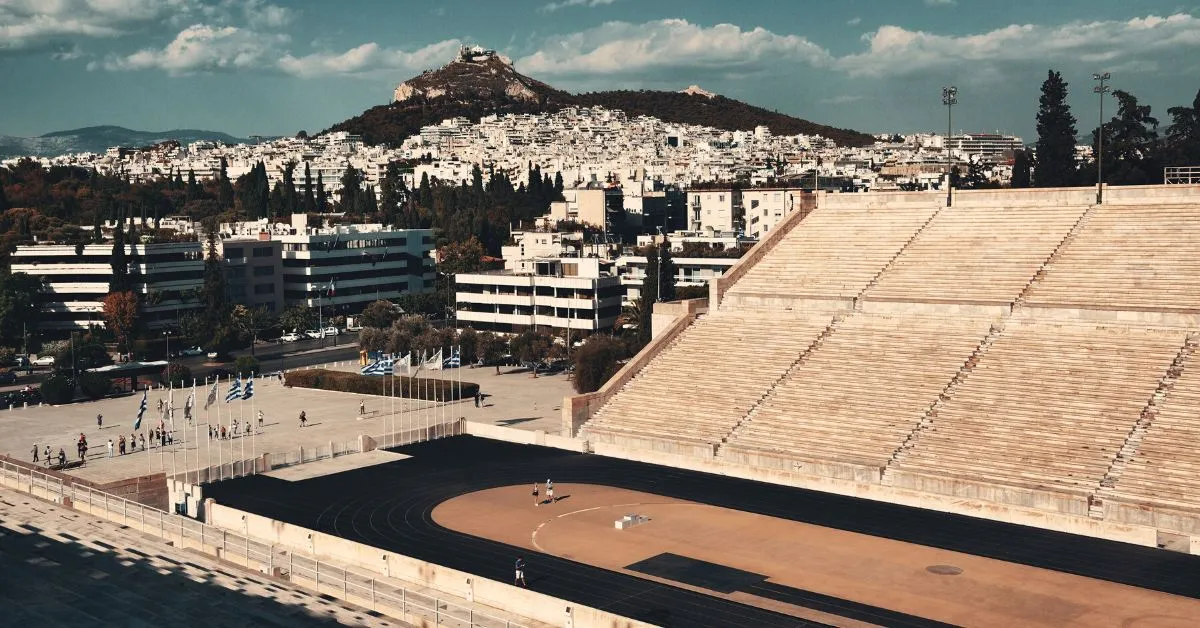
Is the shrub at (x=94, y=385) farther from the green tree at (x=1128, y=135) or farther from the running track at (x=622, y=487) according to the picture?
the green tree at (x=1128, y=135)

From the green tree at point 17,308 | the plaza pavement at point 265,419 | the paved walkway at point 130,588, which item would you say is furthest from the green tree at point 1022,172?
the green tree at point 17,308

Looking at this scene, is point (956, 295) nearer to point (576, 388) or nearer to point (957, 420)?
point (957, 420)

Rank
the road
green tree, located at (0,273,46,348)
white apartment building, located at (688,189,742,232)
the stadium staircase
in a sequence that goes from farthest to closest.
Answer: white apartment building, located at (688,189,742,232) → green tree, located at (0,273,46,348) → the road → the stadium staircase

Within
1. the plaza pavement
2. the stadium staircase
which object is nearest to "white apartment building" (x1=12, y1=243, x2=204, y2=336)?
the plaza pavement

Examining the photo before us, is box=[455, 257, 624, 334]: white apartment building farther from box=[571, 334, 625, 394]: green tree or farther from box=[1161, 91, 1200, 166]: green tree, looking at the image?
box=[1161, 91, 1200, 166]: green tree

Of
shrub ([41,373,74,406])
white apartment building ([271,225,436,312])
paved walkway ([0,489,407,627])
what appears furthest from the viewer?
white apartment building ([271,225,436,312])
